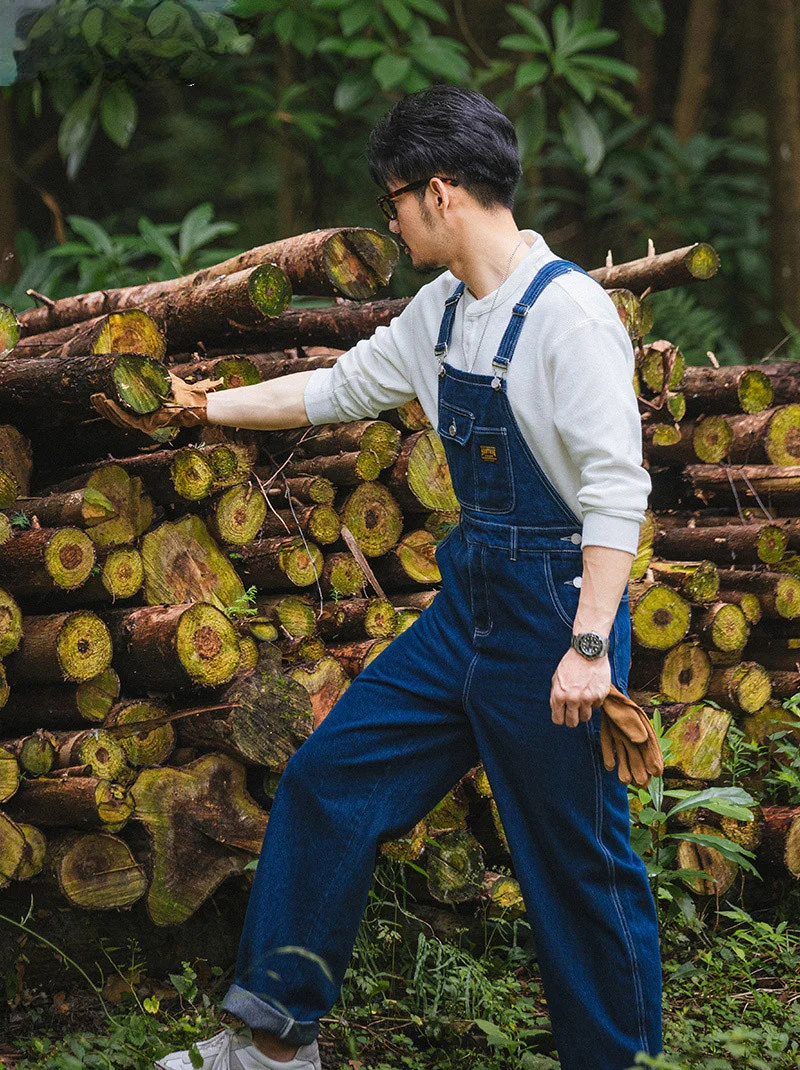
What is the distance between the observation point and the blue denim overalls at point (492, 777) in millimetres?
2258

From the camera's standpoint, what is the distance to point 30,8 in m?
5.48

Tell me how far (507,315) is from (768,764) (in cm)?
236

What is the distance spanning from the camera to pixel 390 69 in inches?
277

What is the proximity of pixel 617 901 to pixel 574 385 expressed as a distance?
98 centimetres

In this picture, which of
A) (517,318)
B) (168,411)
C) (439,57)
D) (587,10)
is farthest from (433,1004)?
(587,10)

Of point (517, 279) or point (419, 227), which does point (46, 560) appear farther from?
point (517, 279)

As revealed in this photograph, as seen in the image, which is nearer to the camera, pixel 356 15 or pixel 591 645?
pixel 591 645

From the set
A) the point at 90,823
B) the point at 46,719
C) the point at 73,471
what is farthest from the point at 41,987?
the point at 73,471

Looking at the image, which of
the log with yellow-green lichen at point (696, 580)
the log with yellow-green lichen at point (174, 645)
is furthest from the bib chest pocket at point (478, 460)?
the log with yellow-green lichen at point (696, 580)

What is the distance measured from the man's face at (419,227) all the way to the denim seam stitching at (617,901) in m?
1.01

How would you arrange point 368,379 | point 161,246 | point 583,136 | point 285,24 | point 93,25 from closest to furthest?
point 368,379
point 93,25
point 161,246
point 285,24
point 583,136

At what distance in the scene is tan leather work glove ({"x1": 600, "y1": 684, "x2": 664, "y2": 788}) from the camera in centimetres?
220

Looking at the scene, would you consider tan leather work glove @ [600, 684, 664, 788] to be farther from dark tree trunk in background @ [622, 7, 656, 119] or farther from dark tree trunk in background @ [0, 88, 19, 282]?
dark tree trunk in background @ [622, 7, 656, 119]

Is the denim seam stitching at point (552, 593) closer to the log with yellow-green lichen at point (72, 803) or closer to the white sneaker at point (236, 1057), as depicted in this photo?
the white sneaker at point (236, 1057)
